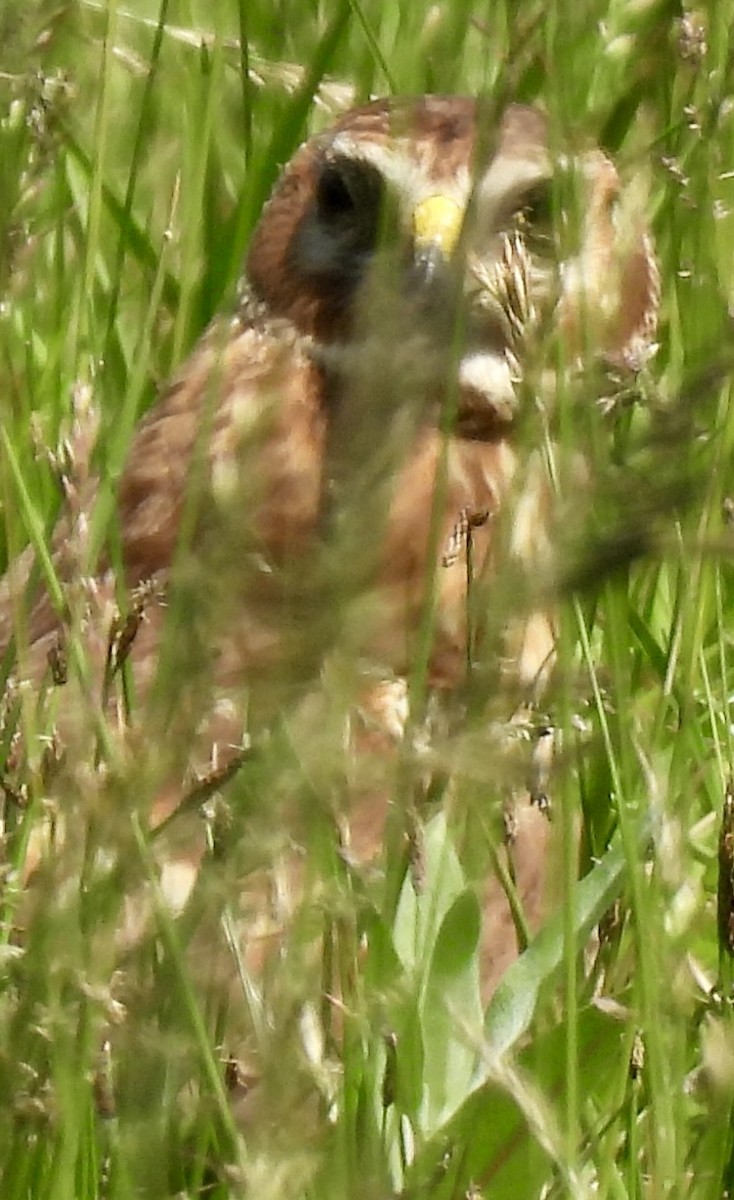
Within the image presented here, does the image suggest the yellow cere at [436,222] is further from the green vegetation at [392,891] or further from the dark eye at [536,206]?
the green vegetation at [392,891]

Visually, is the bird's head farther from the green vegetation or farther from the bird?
the green vegetation

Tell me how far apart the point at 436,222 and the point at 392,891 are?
99 centimetres

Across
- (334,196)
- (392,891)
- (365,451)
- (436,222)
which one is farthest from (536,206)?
(365,451)

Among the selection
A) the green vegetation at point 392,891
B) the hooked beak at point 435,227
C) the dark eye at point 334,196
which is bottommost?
the green vegetation at point 392,891

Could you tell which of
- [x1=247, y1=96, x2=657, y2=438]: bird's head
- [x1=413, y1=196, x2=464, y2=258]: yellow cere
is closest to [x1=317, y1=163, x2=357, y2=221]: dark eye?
[x1=247, y1=96, x2=657, y2=438]: bird's head

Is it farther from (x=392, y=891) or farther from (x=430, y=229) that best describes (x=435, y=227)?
(x=392, y=891)

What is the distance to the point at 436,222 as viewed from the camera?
1679 millimetres

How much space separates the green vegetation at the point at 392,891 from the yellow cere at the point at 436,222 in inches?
6.5

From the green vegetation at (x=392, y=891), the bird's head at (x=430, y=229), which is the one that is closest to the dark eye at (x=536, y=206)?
the bird's head at (x=430, y=229)

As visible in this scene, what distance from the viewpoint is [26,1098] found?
0.78 metres

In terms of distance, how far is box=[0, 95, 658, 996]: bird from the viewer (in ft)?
1.94

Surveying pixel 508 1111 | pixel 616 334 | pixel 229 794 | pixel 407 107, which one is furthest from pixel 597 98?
pixel 229 794

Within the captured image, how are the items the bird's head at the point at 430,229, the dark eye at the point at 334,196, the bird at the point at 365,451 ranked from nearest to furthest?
1. the bird at the point at 365,451
2. the bird's head at the point at 430,229
3. the dark eye at the point at 334,196

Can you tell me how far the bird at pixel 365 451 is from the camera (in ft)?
1.94
